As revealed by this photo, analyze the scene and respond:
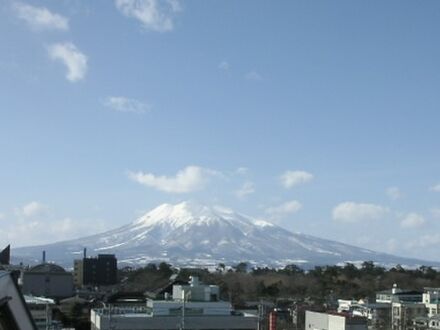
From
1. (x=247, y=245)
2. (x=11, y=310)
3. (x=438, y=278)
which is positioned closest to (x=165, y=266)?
(x=438, y=278)

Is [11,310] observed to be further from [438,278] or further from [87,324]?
[438,278]

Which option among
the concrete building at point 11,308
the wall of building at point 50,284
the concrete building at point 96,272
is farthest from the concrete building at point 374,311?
the concrete building at point 11,308

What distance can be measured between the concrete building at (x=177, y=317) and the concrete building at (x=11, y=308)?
599 inches

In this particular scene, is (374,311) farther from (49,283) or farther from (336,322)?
(49,283)

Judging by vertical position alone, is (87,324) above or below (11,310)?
below

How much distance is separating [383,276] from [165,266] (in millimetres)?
13659

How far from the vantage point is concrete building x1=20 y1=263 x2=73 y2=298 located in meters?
31.6

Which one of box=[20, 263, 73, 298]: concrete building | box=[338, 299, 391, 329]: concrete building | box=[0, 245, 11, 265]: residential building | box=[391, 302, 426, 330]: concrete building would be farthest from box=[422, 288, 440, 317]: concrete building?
box=[0, 245, 11, 265]: residential building

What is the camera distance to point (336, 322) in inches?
779

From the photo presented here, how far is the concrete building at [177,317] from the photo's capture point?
17.3 meters

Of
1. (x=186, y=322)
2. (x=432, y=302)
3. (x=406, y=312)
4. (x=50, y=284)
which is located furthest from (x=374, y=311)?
(x=50, y=284)

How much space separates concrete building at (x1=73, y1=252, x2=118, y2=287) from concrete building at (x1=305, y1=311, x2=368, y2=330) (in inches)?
947

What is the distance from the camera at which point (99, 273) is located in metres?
43.2

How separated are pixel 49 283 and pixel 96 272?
1076cm
